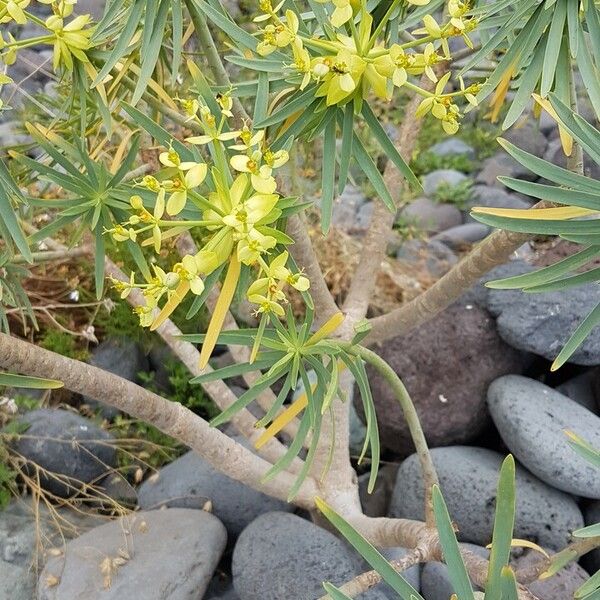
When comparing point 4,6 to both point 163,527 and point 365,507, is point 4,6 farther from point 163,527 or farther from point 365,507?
point 365,507

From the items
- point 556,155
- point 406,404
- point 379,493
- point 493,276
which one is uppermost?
point 406,404

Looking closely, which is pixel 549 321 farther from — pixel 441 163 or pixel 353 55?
pixel 441 163

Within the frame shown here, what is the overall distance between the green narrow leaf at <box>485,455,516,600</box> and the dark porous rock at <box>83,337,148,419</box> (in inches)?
53.8

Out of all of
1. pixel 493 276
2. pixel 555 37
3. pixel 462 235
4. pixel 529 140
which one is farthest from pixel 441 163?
pixel 555 37

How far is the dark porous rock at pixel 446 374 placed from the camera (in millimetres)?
1646

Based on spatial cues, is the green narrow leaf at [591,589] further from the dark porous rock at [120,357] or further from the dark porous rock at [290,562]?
the dark porous rock at [120,357]

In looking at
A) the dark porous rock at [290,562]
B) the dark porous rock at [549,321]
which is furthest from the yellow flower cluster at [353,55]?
the dark porous rock at [549,321]

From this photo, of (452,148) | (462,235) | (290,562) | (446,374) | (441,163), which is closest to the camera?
(290,562)

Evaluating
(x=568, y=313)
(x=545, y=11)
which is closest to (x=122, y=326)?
(x=568, y=313)

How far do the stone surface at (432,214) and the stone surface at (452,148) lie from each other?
423 mm

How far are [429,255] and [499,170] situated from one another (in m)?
0.85

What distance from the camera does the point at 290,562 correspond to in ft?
4.06

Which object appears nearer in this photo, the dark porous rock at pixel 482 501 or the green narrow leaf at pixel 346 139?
the green narrow leaf at pixel 346 139

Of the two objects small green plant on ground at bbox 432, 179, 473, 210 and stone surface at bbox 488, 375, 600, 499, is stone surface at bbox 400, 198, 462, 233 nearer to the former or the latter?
small green plant on ground at bbox 432, 179, 473, 210
